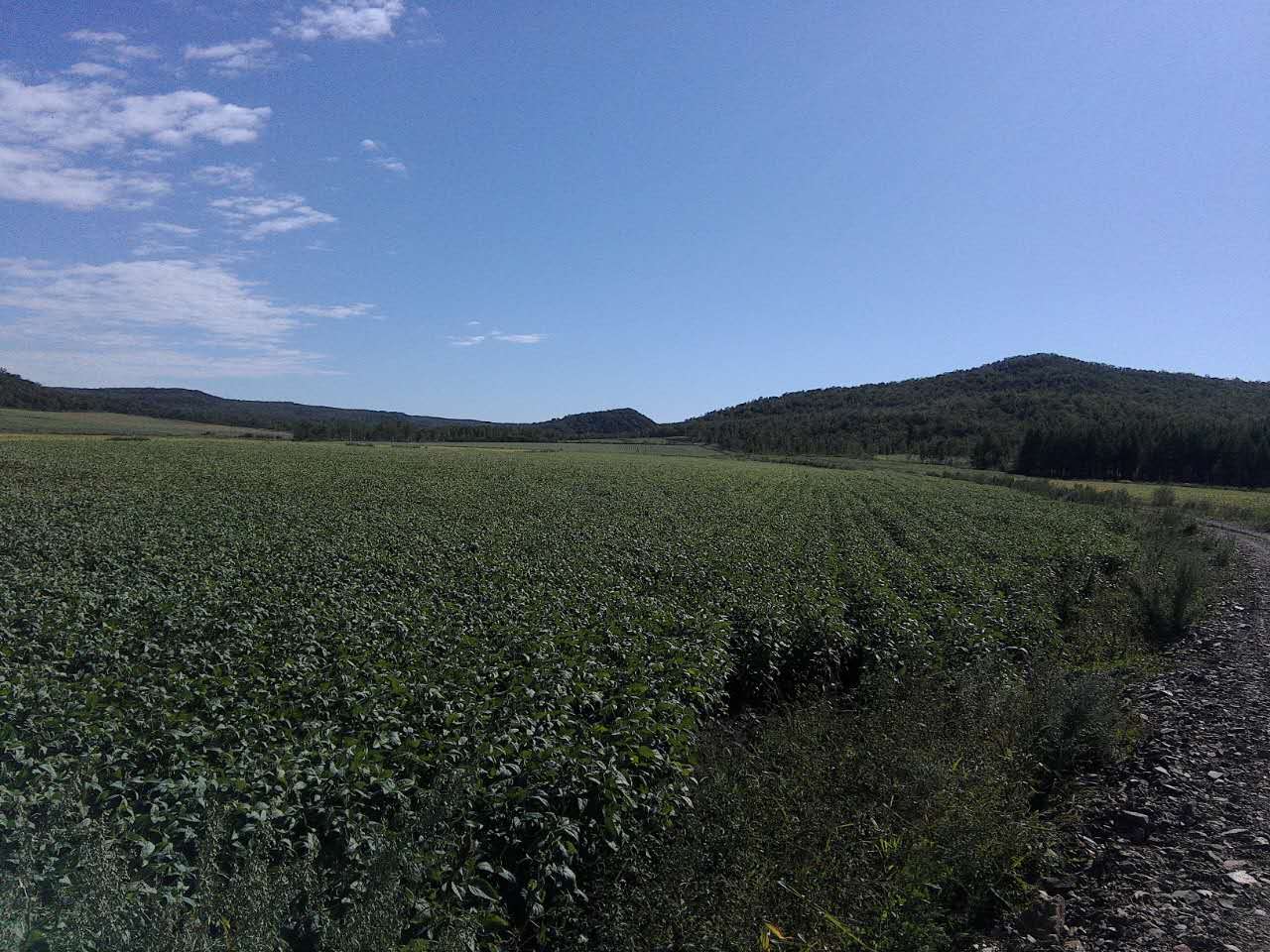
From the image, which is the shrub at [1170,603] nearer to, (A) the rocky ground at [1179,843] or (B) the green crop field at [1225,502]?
(A) the rocky ground at [1179,843]

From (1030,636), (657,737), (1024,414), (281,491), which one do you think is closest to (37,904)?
(657,737)

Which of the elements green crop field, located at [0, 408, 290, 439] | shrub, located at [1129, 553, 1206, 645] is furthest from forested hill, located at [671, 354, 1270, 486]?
green crop field, located at [0, 408, 290, 439]

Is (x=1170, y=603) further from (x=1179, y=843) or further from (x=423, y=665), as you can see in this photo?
(x=423, y=665)

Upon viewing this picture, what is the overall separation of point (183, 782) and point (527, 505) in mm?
26008

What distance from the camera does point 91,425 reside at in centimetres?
9425

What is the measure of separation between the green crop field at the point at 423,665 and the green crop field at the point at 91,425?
74.9 metres

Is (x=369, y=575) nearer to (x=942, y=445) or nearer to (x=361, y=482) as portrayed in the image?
(x=361, y=482)

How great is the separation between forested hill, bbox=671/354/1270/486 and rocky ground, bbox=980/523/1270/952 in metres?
85.0

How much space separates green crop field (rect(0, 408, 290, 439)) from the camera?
83.7 meters

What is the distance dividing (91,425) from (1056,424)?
128382 millimetres

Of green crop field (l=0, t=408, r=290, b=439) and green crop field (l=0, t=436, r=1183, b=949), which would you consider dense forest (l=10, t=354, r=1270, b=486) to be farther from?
green crop field (l=0, t=436, r=1183, b=949)

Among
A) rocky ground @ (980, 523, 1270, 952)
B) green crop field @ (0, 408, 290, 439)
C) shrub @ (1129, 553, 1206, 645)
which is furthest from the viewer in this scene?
green crop field @ (0, 408, 290, 439)

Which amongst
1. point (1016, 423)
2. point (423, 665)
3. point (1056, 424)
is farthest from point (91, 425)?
point (1016, 423)

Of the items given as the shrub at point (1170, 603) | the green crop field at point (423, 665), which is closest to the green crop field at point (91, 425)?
the green crop field at point (423, 665)
